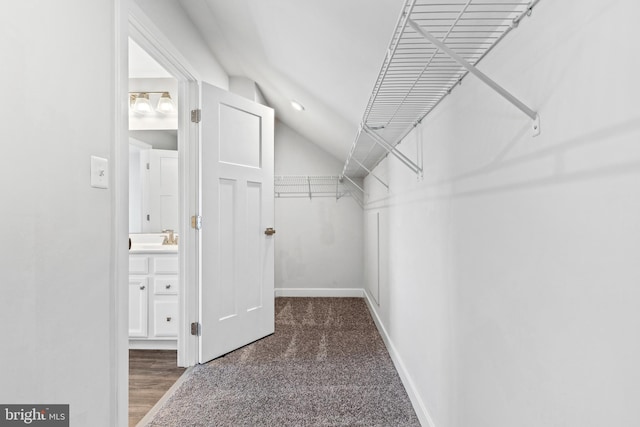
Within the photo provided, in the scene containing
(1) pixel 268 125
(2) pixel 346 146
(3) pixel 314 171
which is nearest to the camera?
(1) pixel 268 125

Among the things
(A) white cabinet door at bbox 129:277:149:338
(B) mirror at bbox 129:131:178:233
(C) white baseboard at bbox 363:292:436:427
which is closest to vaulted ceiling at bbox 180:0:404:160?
(B) mirror at bbox 129:131:178:233

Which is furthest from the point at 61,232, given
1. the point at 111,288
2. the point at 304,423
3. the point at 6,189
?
the point at 304,423

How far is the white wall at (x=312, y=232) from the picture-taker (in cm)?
456

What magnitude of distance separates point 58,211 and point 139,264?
171cm

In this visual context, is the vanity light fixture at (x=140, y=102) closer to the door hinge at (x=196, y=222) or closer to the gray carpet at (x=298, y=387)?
the door hinge at (x=196, y=222)

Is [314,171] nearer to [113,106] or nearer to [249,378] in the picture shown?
[249,378]

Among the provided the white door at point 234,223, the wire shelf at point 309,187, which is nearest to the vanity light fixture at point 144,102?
the white door at point 234,223

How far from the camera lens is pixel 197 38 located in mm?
2486

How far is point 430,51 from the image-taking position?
1.11 m

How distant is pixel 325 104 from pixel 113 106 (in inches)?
58.1

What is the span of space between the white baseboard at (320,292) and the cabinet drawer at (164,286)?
1.93 m

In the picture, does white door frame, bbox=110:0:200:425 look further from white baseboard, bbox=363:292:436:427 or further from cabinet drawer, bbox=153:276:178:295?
white baseboard, bbox=363:292:436:427

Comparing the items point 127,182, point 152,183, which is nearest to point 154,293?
point 152,183

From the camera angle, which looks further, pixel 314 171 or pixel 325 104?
pixel 314 171
